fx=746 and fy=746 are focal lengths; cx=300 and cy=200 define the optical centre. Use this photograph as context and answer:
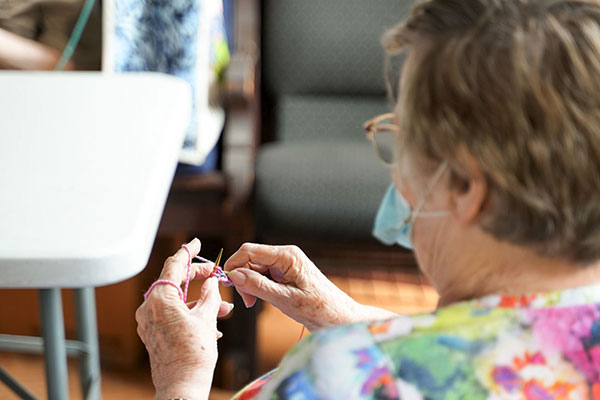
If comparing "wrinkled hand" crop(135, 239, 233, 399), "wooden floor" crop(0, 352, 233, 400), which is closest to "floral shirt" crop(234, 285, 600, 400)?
"wrinkled hand" crop(135, 239, 233, 399)

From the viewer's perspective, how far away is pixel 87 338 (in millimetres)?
1486

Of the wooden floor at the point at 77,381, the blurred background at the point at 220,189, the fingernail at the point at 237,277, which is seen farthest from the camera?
the wooden floor at the point at 77,381

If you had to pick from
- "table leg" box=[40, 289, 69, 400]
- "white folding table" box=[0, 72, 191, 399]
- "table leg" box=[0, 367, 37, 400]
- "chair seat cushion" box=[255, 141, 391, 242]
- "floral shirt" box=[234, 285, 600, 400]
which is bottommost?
"table leg" box=[0, 367, 37, 400]

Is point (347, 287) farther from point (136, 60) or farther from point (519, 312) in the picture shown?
point (519, 312)

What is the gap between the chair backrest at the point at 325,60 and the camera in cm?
253

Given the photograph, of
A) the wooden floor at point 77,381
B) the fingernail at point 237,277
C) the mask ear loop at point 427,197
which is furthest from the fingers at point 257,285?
the wooden floor at point 77,381

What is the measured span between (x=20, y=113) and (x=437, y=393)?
79 centimetres

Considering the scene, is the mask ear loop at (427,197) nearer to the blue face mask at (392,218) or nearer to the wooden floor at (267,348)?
the blue face mask at (392,218)

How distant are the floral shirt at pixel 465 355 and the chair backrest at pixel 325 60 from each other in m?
1.90

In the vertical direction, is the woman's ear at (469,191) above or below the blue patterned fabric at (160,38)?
above

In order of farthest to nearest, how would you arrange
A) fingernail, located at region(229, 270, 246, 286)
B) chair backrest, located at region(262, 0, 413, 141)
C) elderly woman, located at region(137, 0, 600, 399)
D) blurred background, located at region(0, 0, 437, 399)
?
1. chair backrest, located at region(262, 0, 413, 141)
2. blurred background, located at region(0, 0, 437, 399)
3. fingernail, located at region(229, 270, 246, 286)
4. elderly woman, located at region(137, 0, 600, 399)

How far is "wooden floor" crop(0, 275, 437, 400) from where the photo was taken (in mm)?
2086

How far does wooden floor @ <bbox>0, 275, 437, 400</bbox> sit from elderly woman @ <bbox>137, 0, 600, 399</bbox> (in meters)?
1.30

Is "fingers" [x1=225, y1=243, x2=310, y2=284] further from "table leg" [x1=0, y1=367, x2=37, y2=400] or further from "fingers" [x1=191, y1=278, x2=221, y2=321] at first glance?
"table leg" [x1=0, y1=367, x2=37, y2=400]
